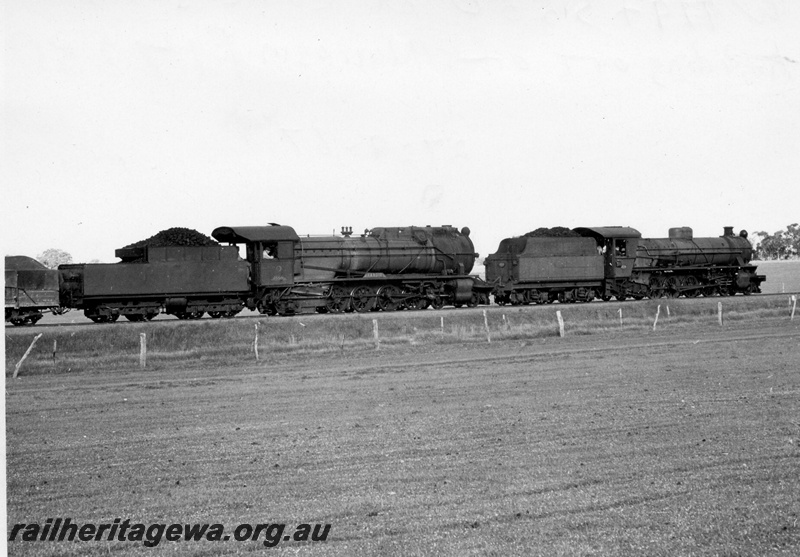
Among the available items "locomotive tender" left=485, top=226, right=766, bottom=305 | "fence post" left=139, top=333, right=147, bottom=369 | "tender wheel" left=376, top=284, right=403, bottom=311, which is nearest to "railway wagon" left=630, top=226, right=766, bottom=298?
"locomotive tender" left=485, top=226, right=766, bottom=305

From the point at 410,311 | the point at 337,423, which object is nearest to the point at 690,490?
the point at 337,423

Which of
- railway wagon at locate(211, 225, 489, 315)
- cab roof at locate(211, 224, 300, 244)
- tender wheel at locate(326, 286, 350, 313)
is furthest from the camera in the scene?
tender wheel at locate(326, 286, 350, 313)

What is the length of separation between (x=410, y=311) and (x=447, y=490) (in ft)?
73.3

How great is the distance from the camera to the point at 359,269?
112 feet

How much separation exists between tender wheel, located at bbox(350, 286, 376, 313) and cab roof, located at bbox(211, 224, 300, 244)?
331 centimetres

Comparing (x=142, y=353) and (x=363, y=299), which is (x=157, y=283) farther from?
(x=363, y=299)

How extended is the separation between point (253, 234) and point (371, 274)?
5130mm

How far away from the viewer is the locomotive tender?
3906 cm

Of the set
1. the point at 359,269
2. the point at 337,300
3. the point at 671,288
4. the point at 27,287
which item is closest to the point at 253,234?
the point at 337,300

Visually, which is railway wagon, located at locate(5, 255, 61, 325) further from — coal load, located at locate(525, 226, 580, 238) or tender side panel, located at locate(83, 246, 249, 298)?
coal load, located at locate(525, 226, 580, 238)

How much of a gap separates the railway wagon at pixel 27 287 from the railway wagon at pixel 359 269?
249 inches

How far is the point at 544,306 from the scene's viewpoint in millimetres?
36062

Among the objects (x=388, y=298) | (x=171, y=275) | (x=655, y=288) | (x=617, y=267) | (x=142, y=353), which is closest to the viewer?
(x=142, y=353)

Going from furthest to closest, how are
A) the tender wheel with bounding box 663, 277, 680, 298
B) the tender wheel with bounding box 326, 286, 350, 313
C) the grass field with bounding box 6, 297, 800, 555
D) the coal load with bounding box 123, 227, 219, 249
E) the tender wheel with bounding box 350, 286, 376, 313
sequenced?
the tender wheel with bounding box 663, 277, 680, 298, the coal load with bounding box 123, 227, 219, 249, the tender wheel with bounding box 350, 286, 376, 313, the tender wheel with bounding box 326, 286, 350, 313, the grass field with bounding box 6, 297, 800, 555
